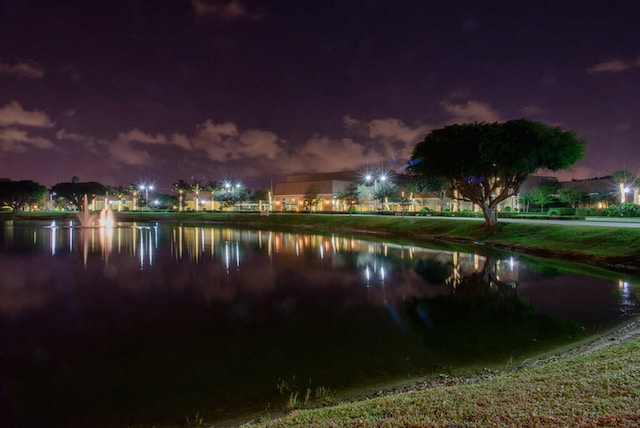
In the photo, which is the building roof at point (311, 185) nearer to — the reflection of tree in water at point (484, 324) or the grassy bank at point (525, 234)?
the grassy bank at point (525, 234)

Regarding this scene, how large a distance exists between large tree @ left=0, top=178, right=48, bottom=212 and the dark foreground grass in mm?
140284

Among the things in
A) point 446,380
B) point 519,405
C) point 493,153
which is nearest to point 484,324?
point 446,380

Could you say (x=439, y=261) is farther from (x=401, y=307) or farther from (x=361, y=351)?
(x=361, y=351)

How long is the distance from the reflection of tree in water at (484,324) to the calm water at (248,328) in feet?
0.19

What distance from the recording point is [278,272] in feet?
75.6

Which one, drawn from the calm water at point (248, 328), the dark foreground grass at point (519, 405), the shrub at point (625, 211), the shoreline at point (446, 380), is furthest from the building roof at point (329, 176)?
the dark foreground grass at point (519, 405)

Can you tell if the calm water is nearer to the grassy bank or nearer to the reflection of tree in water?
the reflection of tree in water

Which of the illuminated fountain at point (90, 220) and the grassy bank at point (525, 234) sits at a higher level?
the illuminated fountain at point (90, 220)

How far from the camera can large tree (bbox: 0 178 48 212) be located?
118m

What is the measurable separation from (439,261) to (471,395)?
22.2 metres

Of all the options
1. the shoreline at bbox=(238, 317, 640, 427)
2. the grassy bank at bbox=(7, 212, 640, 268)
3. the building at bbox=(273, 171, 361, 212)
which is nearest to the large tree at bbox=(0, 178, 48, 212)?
the building at bbox=(273, 171, 361, 212)

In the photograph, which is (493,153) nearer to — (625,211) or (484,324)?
(625,211)

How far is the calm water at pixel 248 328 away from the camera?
8102 mm

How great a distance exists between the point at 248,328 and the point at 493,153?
31.2 meters
